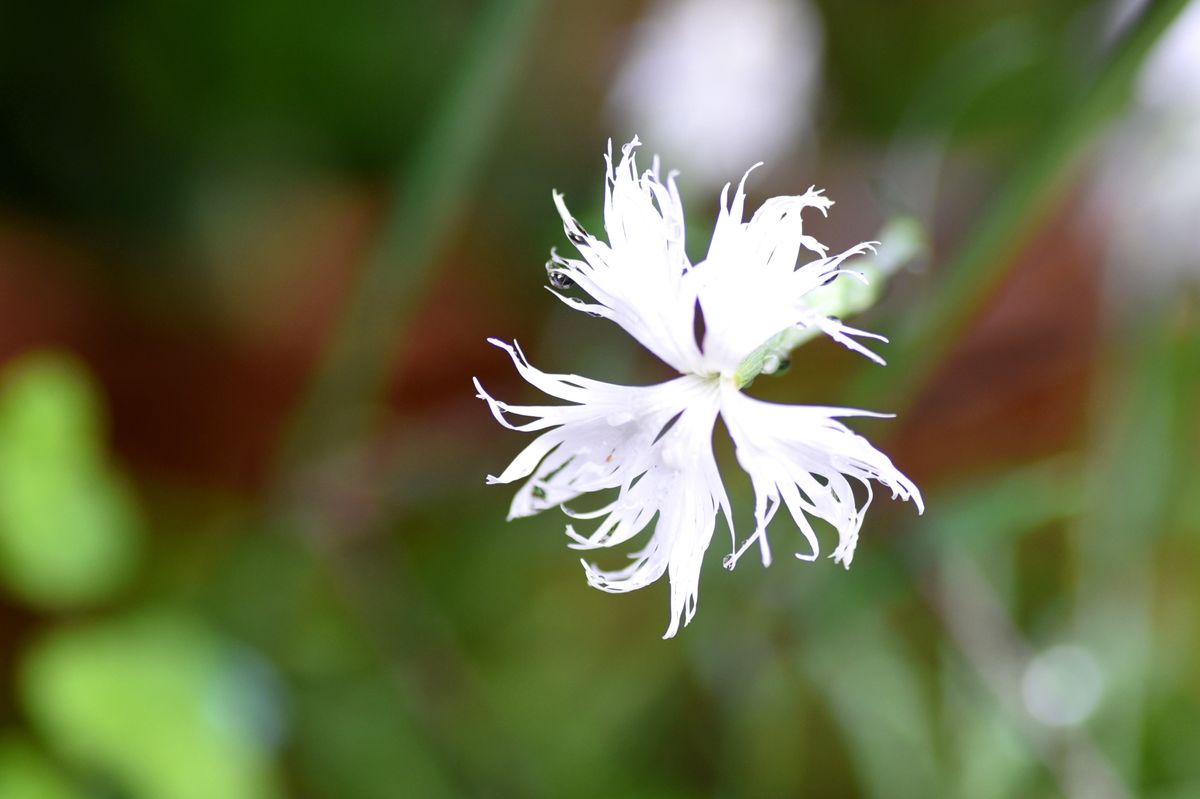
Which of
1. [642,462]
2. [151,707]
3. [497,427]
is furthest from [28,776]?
[642,462]

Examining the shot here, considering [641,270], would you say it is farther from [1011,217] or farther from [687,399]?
[1011,217]

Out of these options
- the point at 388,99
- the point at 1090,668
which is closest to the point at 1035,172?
the point at 1090,668

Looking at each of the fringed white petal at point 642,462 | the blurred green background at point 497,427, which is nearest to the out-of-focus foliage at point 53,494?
the blurred green background at point 497,427

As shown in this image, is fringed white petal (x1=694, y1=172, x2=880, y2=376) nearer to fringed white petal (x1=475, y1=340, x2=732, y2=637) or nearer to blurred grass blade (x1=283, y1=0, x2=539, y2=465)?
fringed white petal (x1=475, y1=340, x2=732, y2=637)

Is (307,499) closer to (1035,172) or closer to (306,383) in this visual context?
(306,383)

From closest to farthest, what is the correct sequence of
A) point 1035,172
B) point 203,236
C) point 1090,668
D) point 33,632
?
point 1035,172 < point 1090,668 < point 33,632 < point 203,236
